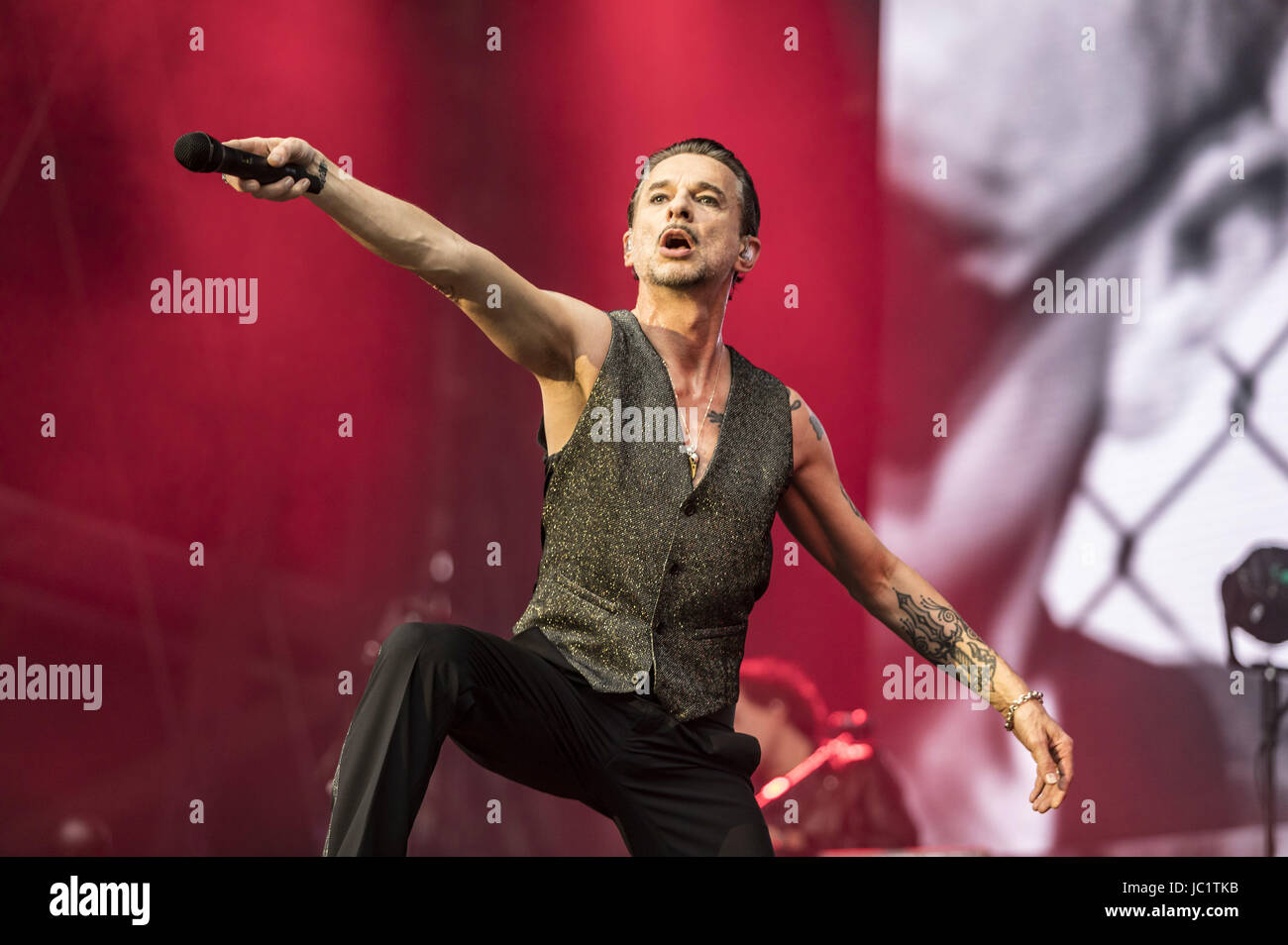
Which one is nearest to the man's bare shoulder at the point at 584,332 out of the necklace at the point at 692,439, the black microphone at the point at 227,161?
the necklace at the point at 692,439

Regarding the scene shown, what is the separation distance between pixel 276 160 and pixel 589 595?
1082 mm

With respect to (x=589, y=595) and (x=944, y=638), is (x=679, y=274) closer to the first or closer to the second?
(x=589, y=595)

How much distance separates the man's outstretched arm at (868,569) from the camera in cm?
284

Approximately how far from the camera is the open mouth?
2.82 metres

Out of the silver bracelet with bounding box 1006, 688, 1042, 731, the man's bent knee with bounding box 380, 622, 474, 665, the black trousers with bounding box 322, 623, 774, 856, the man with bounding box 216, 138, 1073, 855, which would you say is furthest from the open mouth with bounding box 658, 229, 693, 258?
the silver bracelet with bounding box 1006, 688, 1042, 731

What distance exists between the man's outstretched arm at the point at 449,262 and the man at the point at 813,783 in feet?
8.75

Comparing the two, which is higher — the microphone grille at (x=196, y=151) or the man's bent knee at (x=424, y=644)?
the microphone grille at (x=196, y=151)

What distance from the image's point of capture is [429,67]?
16.9 feet

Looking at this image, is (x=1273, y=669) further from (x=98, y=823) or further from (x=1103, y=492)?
(x=98, y=823)

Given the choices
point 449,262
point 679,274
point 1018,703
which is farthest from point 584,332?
point 1018,703

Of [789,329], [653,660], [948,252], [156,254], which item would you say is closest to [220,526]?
[156,254]

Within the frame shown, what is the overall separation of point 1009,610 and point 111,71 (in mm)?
4504

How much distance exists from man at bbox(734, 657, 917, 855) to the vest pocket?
240 cm

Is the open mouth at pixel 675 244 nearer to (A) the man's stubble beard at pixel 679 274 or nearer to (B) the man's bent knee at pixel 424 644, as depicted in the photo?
(A) the man's stubble beard at pixel 679 274
